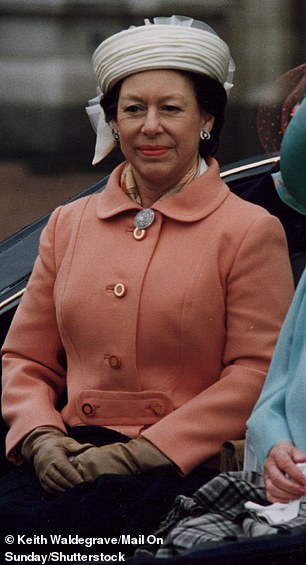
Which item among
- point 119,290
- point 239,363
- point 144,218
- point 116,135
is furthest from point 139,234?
point 239,363

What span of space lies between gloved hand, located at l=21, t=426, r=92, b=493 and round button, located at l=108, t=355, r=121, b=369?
0.19 metres

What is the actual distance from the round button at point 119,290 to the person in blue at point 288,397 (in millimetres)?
461

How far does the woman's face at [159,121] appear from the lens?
132 inches

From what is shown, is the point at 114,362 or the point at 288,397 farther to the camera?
the point at 114,362

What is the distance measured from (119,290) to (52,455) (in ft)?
1.38

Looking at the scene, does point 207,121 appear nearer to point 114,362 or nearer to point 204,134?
point 204,134

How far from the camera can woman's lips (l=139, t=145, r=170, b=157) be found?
3387 millimetres

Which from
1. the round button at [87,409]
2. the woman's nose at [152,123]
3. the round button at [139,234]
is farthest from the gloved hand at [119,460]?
the woman's nose at [152,123]

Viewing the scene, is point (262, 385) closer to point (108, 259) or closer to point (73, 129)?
point (108, 259)

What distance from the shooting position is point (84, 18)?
1336 centimetres

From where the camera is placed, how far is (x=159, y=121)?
3.36m

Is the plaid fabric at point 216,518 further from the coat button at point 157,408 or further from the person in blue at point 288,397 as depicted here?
the coat button at point 157,408

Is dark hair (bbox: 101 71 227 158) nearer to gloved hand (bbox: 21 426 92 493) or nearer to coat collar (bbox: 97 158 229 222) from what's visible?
coat collar (bbox: 97 158 229 222)

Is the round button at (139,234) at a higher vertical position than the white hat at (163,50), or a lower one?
lower
